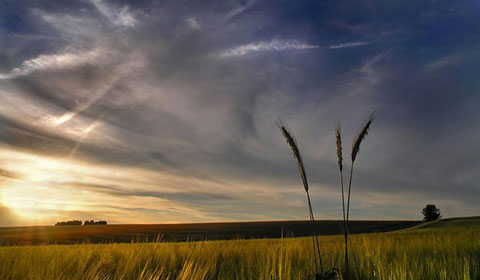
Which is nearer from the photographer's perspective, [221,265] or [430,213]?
[221,265]

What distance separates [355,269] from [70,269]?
107 inches

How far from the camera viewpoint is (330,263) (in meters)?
3.42

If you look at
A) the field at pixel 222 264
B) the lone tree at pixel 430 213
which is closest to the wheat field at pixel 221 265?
the field at pixel 222 264

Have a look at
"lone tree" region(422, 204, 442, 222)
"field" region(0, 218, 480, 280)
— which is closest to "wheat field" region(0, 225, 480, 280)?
"field" region(0, 218, 480, 280)

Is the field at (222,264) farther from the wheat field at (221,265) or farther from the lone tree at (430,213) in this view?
the lone tree at (430,213)

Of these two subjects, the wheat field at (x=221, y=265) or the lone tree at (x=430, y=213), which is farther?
the lone tree at (x=430, y=213)

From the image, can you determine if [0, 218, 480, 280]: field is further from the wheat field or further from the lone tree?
the lone tree

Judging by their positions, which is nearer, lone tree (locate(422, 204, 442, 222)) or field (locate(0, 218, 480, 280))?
field (locate(0, 218, 480, 280))

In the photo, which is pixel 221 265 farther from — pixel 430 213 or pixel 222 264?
pixel 430 213

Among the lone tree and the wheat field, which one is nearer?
the wheat field

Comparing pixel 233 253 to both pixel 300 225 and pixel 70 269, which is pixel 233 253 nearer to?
pixel 70 269

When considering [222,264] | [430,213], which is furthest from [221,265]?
[430,213]

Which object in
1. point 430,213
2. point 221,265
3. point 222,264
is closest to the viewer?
point 222,264

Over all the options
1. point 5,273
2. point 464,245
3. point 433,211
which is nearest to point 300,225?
point 433,211
